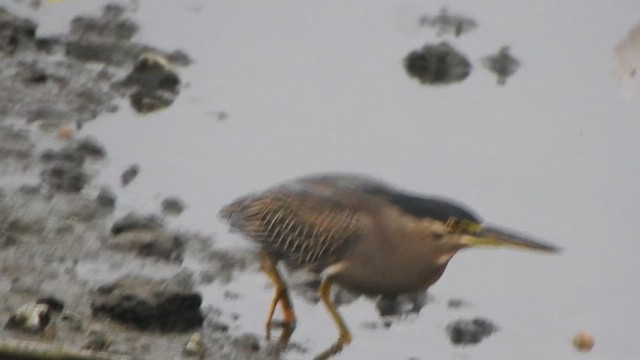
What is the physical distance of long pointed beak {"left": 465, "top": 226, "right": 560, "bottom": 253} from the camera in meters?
7.20

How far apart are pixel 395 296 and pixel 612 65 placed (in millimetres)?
3973

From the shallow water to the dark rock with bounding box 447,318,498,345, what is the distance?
0.06 m

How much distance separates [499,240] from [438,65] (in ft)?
12.5

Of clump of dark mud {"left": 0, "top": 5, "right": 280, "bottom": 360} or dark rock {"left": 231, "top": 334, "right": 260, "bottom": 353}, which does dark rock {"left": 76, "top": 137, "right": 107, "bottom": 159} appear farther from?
dark rock {"left": 231, "top": 334, "right": 260, "bottom": 353}

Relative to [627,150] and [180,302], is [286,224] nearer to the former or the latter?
[180,302]

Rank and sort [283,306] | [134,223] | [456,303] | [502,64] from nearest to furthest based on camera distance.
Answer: [283,306], [456,303], [134,223], [502,64]

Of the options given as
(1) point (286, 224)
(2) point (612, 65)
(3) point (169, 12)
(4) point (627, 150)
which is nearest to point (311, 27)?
(3) point (169, 12)

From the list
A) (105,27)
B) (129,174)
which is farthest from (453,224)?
(105,27)

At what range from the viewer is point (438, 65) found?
35.8 ft

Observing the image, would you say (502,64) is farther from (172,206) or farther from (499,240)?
(499,240)

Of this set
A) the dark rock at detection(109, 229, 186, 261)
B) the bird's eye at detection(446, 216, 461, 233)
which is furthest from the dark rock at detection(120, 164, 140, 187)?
the bird's eye at detection(446, 216, 461, 233)

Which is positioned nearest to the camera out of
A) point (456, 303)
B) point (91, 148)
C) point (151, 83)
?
point (456, 303)

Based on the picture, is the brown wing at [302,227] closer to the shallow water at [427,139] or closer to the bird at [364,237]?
the bird at [364,237]

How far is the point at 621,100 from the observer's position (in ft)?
34.2
